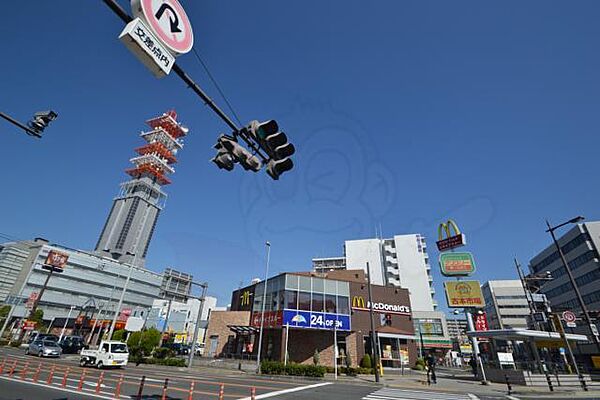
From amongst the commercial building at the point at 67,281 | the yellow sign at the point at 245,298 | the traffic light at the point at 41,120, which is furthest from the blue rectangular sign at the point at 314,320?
the commercial building at the point at 67,281

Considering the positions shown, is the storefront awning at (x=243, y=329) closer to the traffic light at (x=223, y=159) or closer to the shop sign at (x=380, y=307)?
the shop sign at (x=380, y=307)

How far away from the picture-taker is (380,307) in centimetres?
3525

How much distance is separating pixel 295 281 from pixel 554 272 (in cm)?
6564

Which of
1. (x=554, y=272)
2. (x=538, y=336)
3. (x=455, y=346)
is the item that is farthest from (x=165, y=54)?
(x=455, y=346)

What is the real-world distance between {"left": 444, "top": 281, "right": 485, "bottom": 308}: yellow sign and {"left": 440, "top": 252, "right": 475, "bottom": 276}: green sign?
130cm

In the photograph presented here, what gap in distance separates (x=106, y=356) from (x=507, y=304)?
10158cm

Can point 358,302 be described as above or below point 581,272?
below

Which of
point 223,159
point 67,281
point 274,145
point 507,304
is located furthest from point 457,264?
point 67,281

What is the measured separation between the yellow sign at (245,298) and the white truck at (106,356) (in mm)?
15670

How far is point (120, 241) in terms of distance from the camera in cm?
9950

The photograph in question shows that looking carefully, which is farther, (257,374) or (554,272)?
(554,272)

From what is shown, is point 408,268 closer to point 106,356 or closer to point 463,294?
point 463,294

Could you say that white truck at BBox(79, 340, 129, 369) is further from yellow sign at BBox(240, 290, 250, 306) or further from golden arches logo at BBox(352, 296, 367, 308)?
golden arches logo at BBox(352, 296, 367, 308)

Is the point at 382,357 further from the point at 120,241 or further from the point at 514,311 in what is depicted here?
the point at 120,241
